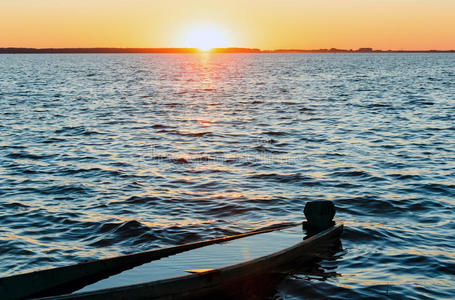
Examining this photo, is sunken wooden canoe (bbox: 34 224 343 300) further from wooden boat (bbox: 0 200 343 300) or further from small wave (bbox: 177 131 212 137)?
small wave (bbox: 177 131 212 137)

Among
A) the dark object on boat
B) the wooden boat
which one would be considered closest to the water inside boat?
the wooden boat

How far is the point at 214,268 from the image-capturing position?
914cm

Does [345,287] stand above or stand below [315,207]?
below

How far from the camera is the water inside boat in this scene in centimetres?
859

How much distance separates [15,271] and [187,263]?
11.8 feet

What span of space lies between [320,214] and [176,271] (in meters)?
3.95

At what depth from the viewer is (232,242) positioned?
10578mm

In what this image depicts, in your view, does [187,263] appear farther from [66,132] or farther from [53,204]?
[66,132]

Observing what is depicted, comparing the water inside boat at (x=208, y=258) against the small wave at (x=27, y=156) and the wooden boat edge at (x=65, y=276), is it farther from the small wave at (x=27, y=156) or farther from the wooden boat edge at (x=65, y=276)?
the small wave at (x=27, y=156)

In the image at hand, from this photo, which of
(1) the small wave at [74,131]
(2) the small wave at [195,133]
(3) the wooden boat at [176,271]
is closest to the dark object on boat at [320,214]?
(3) the wooden boat at [176,271]

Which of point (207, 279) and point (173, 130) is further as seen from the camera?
point (173, 130)

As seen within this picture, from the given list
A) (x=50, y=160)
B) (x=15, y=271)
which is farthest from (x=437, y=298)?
(x=50, y=160)

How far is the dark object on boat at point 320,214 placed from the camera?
448 inches

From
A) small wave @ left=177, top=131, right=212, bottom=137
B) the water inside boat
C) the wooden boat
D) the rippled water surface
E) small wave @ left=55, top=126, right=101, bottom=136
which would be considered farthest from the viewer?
small wave @ left=55, top=126, right=101, bottom=136
